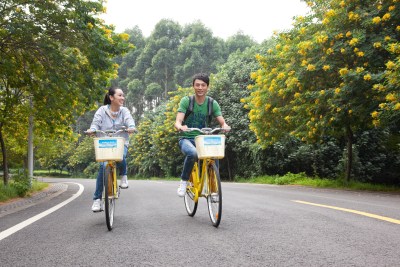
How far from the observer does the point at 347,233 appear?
473 centimetres

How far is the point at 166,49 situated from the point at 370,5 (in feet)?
166

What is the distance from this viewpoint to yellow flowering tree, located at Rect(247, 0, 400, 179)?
1182 centimetres

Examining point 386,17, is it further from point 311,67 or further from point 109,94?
point 109,94

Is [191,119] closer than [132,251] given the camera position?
No

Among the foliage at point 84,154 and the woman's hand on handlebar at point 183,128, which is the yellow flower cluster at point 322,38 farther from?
the foliage at point 84,154

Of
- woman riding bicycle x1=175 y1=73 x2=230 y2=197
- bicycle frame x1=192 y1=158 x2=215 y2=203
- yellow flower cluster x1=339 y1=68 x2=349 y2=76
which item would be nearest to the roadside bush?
woman riding bicycle x1=175 y1=73 x2=230 y2=197

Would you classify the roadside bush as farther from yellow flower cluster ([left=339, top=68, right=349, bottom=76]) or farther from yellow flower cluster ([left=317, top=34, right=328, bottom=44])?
yellow flower cluster ([left=317, top=34, right=328, bottom=44])

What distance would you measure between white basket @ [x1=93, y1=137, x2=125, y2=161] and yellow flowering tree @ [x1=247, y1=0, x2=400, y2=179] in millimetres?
7341

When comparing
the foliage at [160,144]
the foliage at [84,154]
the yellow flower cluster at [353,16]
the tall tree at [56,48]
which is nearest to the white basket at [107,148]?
the tall tree at [56,48]

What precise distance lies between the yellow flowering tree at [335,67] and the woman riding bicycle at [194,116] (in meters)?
5.93

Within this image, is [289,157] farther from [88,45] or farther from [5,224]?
[5,224]

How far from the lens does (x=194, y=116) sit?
6.10m

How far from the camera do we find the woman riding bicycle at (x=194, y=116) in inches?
234

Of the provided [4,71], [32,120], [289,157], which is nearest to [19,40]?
[4,71]
